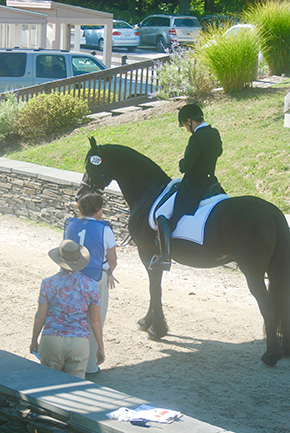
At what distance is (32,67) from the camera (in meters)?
17.0

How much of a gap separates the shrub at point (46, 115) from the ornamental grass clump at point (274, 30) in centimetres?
585

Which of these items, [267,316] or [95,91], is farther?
[95,91]

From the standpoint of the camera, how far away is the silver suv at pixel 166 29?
3547 cm

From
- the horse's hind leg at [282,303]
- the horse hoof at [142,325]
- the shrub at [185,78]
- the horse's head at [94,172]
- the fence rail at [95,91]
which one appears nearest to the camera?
the horse's hind leg at [282,303]

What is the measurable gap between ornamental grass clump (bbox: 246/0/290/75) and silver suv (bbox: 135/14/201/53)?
20.0 m

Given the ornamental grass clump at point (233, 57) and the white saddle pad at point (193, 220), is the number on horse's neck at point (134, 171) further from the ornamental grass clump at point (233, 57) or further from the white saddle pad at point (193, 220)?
the ornamental grass clump at point (233, 57)

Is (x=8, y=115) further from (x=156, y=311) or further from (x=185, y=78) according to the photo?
(x=156, y=311)

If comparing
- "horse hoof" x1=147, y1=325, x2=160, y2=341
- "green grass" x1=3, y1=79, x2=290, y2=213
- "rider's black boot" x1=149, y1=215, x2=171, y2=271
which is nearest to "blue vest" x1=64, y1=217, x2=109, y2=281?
"rider's black boot" x1=149, y1=215, x2=171, y2=271

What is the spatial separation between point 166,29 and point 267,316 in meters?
34.5

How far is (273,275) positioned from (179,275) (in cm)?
313

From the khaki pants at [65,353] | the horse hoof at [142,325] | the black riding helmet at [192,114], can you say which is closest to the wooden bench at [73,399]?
the khaki pants at [65,353]

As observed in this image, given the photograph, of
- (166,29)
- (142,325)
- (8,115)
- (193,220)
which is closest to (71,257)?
(193,220)

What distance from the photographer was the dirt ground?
4.42 m

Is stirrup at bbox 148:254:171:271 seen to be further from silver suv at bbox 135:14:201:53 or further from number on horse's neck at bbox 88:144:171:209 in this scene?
silver suv at bbox 135:14:201:53
